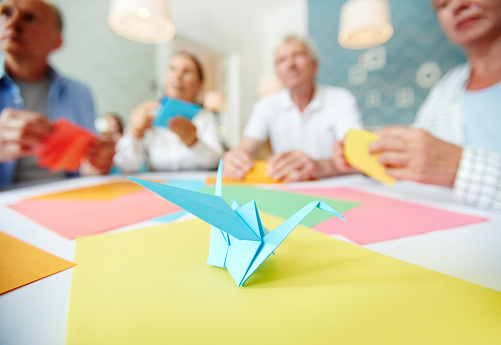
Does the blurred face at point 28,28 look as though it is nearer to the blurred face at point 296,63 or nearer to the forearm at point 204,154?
the forearm at point 204,154

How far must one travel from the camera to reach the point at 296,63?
4.34 feet

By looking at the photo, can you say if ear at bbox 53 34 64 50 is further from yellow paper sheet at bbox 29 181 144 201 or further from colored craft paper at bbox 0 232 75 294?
colored craft paper at bbox 0 232 75 294

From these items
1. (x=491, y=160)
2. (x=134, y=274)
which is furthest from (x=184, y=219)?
(x=491, y=160)

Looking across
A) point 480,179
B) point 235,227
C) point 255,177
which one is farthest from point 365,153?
point 235,227

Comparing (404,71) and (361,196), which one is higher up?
(404,71)

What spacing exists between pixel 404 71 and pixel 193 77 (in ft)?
6.91

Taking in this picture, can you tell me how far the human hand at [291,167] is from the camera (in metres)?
0.79

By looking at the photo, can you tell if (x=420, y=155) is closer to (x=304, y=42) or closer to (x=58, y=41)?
(x=304, y=42)

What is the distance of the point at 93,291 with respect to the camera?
0.70 feet

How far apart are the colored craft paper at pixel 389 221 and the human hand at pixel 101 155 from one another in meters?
0.82

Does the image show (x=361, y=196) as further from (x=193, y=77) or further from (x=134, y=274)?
(x=193, y=77)

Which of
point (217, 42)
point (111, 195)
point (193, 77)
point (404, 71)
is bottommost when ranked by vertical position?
point (111, 195)

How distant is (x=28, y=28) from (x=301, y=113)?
122 centimetres

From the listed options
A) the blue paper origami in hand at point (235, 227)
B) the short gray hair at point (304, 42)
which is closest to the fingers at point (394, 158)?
the blue paper origami in hand at point (235, 227)
